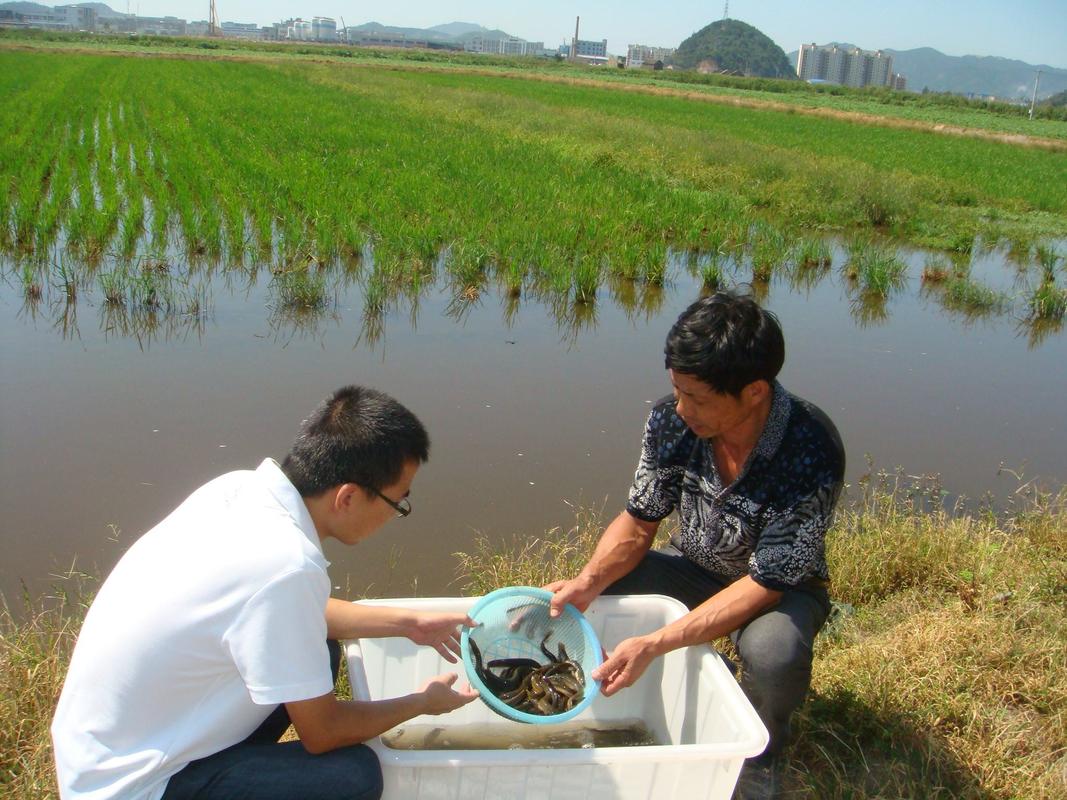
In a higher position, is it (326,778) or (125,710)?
(125,710)

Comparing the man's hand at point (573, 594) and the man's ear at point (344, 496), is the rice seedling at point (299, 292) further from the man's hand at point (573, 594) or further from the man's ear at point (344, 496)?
the man's ear at point (344, 496)

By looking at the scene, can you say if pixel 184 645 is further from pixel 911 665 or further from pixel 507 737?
pixel 911 665

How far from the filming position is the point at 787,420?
84.6 inches

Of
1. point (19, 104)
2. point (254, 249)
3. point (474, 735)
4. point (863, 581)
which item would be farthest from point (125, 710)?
point (19, 104)

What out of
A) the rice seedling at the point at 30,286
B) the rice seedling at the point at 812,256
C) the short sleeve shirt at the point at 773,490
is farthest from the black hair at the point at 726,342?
the rice seedling at the point at 812,256

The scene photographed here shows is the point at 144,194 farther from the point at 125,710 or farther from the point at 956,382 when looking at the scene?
the point at 125,710

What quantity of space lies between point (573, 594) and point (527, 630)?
0.51 feet

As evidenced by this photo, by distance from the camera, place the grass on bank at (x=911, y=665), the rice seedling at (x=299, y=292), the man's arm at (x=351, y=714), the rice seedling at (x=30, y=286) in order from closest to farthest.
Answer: the man's arm at (x=351, y=714)
the grass on bank at (x=911, y=665)
the rice seedling at (x=30, y=286)
the rice seedling at (x=299, y=292)

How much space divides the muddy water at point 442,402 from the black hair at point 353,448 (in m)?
1.54

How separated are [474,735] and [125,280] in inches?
201

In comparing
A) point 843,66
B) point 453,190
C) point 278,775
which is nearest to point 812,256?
point 453,190

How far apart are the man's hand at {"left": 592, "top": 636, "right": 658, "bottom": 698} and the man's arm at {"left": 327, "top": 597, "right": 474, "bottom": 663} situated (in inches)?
12.4

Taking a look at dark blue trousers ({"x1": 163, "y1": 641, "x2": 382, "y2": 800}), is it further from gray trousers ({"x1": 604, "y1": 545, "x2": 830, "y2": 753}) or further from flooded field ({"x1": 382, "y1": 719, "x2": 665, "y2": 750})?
gray trousers ({"x1": 604, "y1": 545, "x2": 830, "y2": 753})

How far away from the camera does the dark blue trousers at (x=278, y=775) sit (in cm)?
157
